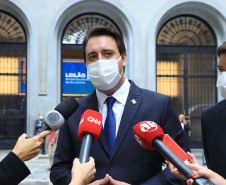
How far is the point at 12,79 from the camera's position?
15.9 m

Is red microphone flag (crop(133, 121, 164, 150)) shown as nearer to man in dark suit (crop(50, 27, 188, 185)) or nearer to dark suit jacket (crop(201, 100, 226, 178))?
man in dark suit (crop(50, 27, 188, 185))

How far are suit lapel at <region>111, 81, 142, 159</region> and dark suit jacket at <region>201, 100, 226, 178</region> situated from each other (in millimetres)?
658

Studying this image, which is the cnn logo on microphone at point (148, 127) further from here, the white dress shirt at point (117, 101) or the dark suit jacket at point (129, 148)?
the white dress shirt at point (117, 101)

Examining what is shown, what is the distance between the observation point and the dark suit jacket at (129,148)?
242 centimetres

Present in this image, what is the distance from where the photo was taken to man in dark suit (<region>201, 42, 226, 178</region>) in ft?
8.97

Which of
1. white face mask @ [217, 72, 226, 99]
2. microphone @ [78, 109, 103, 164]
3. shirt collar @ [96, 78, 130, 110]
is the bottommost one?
microphone @ [78, 109, 103, 164]

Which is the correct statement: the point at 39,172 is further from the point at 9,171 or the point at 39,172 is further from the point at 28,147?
the point at 28,147

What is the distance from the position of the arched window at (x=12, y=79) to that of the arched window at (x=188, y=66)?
6.50 m

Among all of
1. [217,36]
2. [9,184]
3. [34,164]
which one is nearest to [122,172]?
[9,184]

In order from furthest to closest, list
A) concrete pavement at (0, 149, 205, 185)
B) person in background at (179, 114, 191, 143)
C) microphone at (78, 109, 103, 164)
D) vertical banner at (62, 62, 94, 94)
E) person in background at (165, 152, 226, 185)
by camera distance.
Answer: vertical banner at (62, 62, 94, 94), person in background at (179, 114, 191, 143), concrete pavement at (0, 149, 205, 185), microphone at (78, 109, 103, 164), person in background at (165, 152, 226, 185)

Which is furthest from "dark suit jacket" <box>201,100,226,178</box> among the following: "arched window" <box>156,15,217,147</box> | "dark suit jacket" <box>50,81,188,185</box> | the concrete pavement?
"arched window" <box>156,15,217,147</box>

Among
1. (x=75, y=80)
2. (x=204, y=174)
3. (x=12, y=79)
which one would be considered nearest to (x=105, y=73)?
(x=204, y=174)

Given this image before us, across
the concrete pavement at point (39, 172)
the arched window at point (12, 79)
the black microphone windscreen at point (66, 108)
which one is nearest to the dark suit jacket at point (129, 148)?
the black microphone windscreen at point (66, 108)

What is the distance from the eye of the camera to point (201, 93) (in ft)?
54.6
